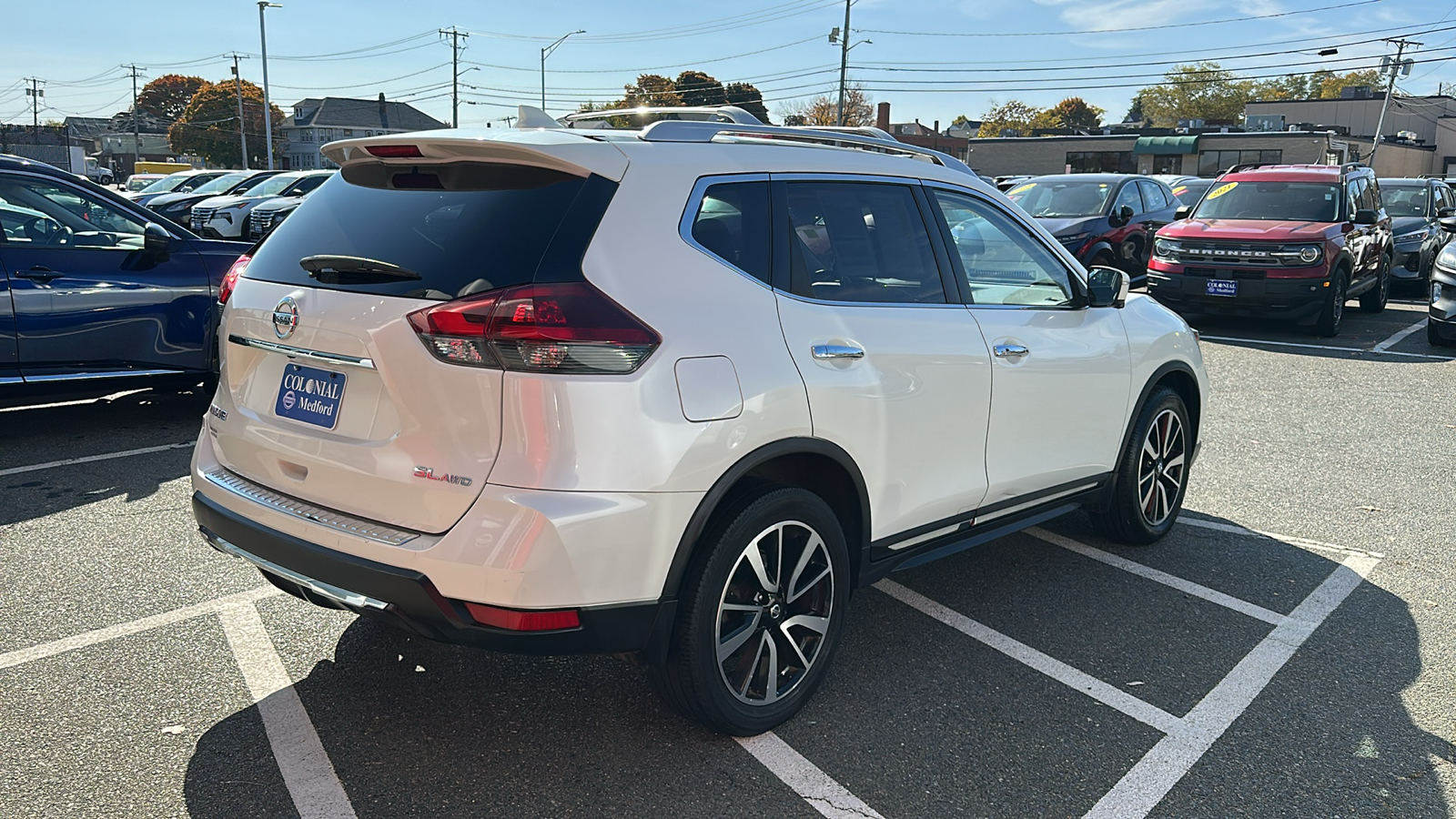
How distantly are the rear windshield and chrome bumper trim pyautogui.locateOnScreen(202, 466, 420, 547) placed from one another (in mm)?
615

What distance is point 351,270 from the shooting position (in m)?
2.93

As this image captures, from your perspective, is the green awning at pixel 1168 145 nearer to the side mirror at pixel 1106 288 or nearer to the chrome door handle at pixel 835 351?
the side mirror at pixel 1106 288

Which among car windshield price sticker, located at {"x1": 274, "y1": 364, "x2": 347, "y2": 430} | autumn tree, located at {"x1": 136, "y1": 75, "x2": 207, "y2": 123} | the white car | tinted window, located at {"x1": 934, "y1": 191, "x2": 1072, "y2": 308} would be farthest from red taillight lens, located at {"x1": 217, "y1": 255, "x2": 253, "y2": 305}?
autumn tree, located at {"x1": 136, "y1": 75, "x2": 207, "y2": 123}

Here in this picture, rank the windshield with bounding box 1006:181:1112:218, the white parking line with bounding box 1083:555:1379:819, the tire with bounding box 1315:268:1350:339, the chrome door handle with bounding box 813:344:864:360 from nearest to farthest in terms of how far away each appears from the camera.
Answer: the white parking line with bounding box 1083:555:1379:819 < the chrome door handle with bounding box 813:344:864:360 < the tire with bounding box 1315:268:1350:339 < the windshield with bounding box 1006:181:1112:218

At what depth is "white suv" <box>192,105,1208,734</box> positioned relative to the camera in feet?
8.62

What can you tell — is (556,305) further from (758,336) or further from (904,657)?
(904,657)

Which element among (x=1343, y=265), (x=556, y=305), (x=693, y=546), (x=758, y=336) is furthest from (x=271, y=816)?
(x=1343, y=265)

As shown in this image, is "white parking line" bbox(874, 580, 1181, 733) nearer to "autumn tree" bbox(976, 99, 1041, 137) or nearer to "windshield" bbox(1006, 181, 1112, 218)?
"windshield" bbox(1006, 181, 1112, 218)

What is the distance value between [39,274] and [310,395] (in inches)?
174

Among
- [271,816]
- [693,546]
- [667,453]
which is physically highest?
[667,453]

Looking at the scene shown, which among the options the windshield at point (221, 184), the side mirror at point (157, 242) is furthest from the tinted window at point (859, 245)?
the windshield at point (221, 184)

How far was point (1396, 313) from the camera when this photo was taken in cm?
1516

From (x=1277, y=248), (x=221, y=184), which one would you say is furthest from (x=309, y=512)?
(x=221, y=184)

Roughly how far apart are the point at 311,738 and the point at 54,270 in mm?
4597
